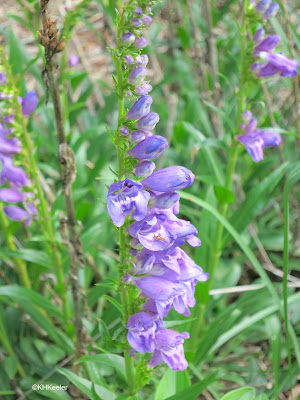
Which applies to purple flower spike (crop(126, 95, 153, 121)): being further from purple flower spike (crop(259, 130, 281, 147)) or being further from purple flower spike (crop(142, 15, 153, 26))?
purple flower spike (crop(259, 130, 281, 147))

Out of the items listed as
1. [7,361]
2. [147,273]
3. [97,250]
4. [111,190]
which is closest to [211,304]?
[97,250]

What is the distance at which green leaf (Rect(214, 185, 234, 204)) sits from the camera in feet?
7.92

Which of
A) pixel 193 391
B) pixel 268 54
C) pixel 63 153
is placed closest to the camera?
pixel 193 391

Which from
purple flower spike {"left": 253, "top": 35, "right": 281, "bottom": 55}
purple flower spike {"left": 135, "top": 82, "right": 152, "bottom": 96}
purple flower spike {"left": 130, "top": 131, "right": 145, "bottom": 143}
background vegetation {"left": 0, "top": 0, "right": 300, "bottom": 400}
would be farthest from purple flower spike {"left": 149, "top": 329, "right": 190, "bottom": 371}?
purple flower spike {"left": 253, "top": 35, "right": 281, "bottom": 55}

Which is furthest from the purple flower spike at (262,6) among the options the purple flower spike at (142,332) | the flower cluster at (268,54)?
the purple flower spike at (142,332)

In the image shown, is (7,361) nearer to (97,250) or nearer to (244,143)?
(97,250)

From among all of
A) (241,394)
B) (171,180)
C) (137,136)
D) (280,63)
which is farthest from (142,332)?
(280,63)

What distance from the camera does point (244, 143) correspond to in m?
2.36

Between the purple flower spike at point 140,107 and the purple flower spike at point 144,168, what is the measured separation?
148 mm

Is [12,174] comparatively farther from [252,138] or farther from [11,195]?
[252,138]

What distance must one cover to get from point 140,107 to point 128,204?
303mm

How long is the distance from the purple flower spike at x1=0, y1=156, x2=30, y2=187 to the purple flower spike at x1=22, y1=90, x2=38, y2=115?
0.86ft

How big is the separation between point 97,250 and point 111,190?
1.88m

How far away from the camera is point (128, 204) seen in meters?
1.37
